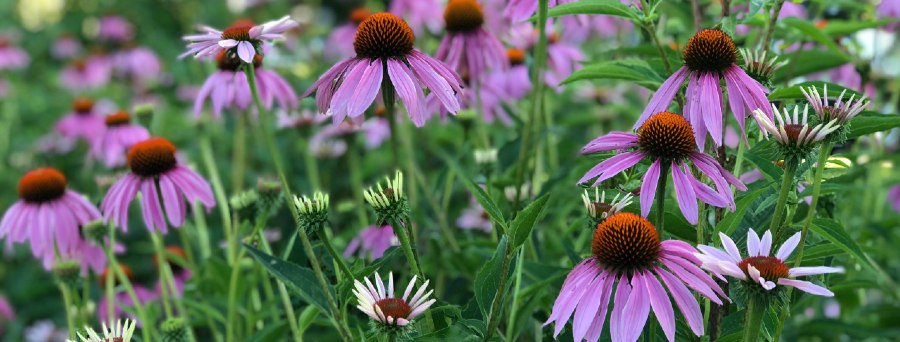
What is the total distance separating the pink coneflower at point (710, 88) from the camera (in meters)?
0.70

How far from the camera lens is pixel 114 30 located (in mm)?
3562

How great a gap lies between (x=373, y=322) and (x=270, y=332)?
1.12 ft

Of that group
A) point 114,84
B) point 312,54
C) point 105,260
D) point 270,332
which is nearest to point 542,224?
point 270,332

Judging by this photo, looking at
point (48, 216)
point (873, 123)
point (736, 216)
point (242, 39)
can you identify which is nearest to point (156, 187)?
point (48, 216)

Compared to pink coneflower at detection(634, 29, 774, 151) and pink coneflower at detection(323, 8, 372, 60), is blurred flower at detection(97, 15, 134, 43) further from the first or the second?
pink coneflower at detection(634, 29, 774, 151)

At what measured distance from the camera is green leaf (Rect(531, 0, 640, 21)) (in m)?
0.76

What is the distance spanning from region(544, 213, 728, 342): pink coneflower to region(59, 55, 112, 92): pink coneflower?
2.98 m

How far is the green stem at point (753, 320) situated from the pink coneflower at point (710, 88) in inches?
6.3

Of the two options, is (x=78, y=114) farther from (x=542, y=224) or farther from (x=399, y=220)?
(x=399, y=220)

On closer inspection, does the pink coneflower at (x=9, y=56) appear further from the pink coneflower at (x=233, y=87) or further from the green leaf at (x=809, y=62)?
the green leaf at (x=809, y=62)

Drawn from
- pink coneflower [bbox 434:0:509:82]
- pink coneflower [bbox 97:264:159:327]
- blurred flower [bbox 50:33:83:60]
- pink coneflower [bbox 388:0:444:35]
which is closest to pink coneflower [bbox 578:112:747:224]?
pink coneflower [bbox 434:0:509:82]

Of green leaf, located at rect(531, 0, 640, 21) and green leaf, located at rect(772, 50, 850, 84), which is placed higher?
green leaf, located at rect(531, 0, 640, 21)

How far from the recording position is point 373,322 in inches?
25.4

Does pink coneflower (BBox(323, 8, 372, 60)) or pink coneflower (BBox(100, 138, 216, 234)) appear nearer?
pink coneflower (BBox(100, 138, 216, 234))
